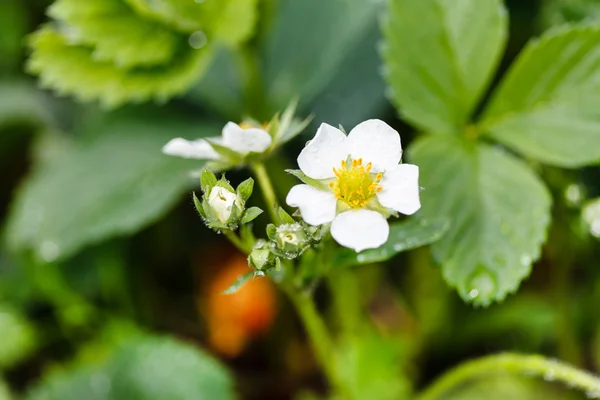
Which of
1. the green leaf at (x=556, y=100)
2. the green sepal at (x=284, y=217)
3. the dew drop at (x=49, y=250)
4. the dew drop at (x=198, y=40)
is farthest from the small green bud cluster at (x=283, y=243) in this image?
the dew drop at (x=49, y=250)

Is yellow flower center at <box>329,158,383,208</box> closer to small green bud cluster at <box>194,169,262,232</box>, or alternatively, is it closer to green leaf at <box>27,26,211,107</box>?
small green bud cluster at <box>194,169,262,232</box>

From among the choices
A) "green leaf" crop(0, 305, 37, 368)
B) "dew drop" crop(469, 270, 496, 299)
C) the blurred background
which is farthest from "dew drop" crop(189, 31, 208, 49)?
"green leaf" crop(0, 305, 37, 368)

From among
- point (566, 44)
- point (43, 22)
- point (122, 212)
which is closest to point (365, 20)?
point (566, 44)

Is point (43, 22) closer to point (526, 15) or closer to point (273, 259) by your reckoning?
point (526, 15)

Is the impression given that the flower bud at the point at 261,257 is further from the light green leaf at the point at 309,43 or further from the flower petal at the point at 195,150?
the light green leaf at the point at 309,43

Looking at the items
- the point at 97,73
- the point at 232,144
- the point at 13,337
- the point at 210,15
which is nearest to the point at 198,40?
the point at 210,15

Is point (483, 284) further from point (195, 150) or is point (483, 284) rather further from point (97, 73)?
point (97, 73)
